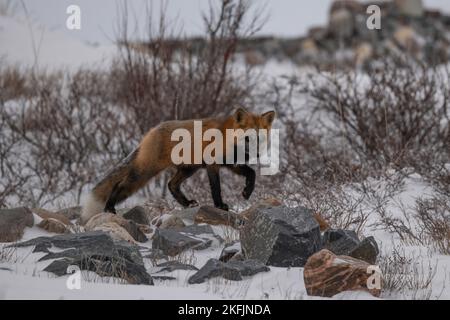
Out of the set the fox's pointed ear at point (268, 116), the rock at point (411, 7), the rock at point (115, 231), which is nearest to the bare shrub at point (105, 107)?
the fox's pointed ear at point (268, 116)

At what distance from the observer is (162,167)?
7430 millimetres

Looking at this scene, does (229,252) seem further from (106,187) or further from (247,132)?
(106,187)

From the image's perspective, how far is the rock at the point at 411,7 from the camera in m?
28.4

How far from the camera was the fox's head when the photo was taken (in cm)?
713

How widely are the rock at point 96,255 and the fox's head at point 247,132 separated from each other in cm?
197

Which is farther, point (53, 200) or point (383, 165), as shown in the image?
point (53, 200)

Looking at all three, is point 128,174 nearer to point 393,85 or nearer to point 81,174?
point 81,174

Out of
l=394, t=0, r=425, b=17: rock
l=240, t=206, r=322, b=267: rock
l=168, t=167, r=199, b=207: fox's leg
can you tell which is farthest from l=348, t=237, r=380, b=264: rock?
l=394, t=0, r=425, b=17: rock

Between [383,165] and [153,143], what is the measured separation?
11.1 feet

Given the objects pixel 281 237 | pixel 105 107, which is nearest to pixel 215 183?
pixel 281 237

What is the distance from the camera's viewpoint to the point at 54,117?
11.9 metres

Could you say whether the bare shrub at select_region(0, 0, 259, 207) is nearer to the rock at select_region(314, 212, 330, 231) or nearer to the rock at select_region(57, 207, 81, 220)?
the rock at select_region(57, 207, 81, 220)

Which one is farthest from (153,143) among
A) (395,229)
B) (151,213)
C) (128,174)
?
(395,229)

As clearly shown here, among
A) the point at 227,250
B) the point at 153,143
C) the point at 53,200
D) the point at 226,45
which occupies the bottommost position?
the point at 53,200
